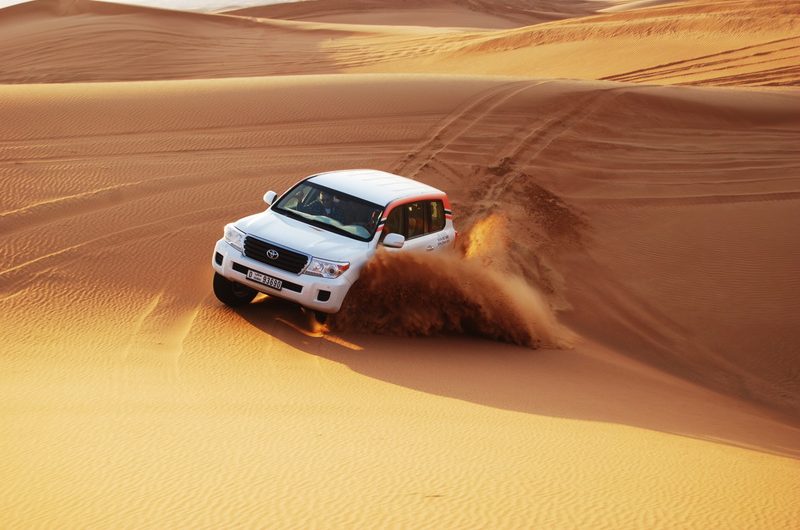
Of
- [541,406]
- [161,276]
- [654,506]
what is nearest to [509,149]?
[161,276]

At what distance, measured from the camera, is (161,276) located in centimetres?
1193

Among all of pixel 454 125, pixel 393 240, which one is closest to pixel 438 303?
pixel 393 240

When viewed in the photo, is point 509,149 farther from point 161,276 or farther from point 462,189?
point 161,276

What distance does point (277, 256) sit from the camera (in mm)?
10125

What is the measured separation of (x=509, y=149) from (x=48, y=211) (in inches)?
336

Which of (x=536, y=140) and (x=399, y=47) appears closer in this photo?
(x=536, y=140)

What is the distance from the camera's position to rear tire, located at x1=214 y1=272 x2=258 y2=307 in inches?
424

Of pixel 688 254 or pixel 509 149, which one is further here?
pixel 509 149

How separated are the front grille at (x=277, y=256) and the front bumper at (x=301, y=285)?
0.17ft

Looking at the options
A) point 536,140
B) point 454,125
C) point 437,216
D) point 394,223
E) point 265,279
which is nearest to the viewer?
point 265,279

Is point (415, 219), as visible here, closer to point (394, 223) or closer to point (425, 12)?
point (394, 223)

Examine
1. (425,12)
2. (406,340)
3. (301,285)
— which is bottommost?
(406,340)

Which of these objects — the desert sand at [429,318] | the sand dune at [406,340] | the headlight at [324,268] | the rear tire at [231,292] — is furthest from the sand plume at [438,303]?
the rear tire at [231,292]

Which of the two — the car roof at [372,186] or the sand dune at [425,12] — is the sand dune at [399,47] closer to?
the sand dune at [425,12]
